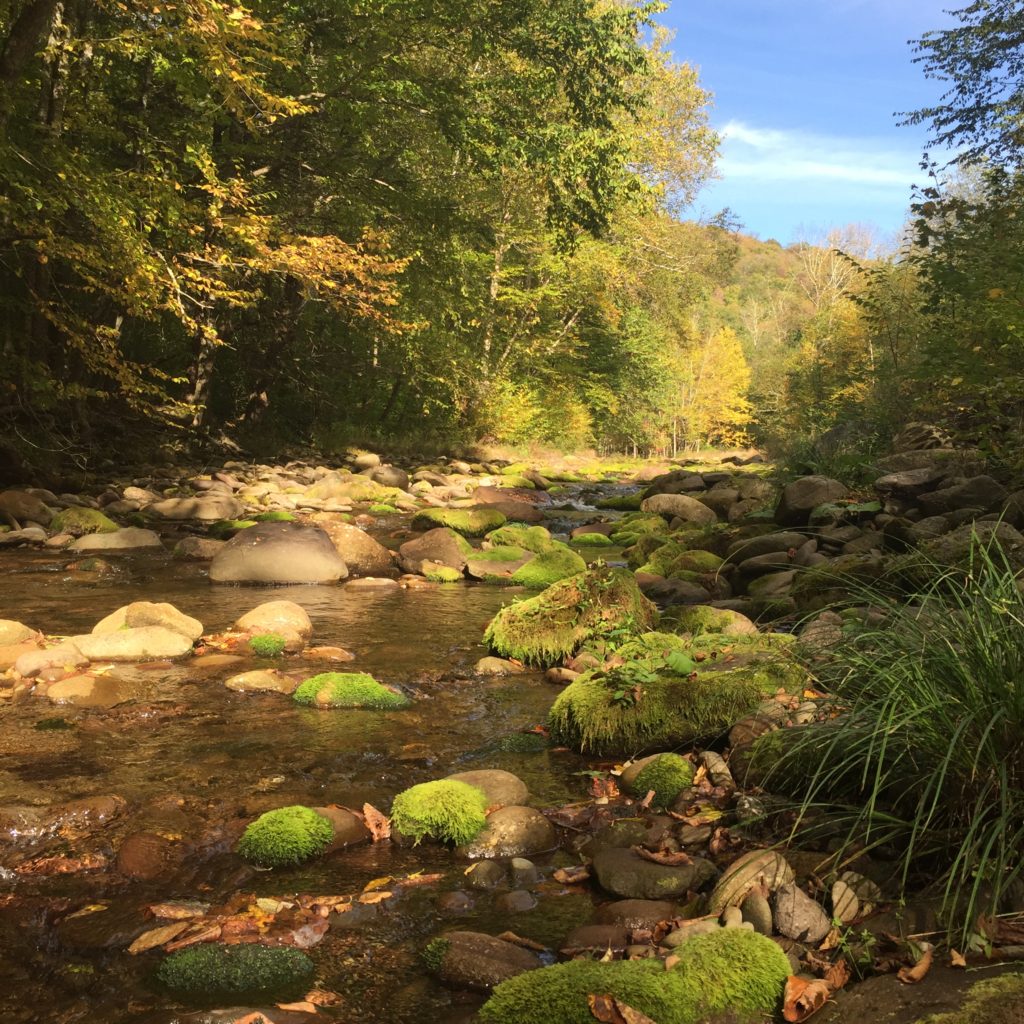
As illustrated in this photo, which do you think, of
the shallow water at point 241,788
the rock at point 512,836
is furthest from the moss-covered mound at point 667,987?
the rock at point 512,836

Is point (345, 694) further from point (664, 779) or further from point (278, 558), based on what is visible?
point (278, 558)

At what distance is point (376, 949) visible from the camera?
3.10 meters

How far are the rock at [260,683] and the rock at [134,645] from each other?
3.00 feet

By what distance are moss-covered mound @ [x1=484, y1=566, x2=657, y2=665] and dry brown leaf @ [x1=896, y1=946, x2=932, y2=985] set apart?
4.44 meters

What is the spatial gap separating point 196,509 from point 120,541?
8.88ft

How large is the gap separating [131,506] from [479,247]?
15.9m

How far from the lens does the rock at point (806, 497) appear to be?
1138cm

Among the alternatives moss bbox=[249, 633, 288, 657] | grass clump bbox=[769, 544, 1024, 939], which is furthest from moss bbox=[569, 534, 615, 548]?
grass clump bbox=[769, 544, 1024, 939]

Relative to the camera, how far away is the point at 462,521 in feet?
47.8

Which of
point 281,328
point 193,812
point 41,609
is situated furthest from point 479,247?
point 193,812

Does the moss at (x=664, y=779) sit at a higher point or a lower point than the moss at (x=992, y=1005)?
lower

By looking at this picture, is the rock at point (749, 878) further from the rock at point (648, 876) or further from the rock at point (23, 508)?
the rock at point (23, 508)

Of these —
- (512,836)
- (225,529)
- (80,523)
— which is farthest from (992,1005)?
(80,523)

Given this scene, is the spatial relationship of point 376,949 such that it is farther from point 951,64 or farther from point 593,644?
point 951,64
